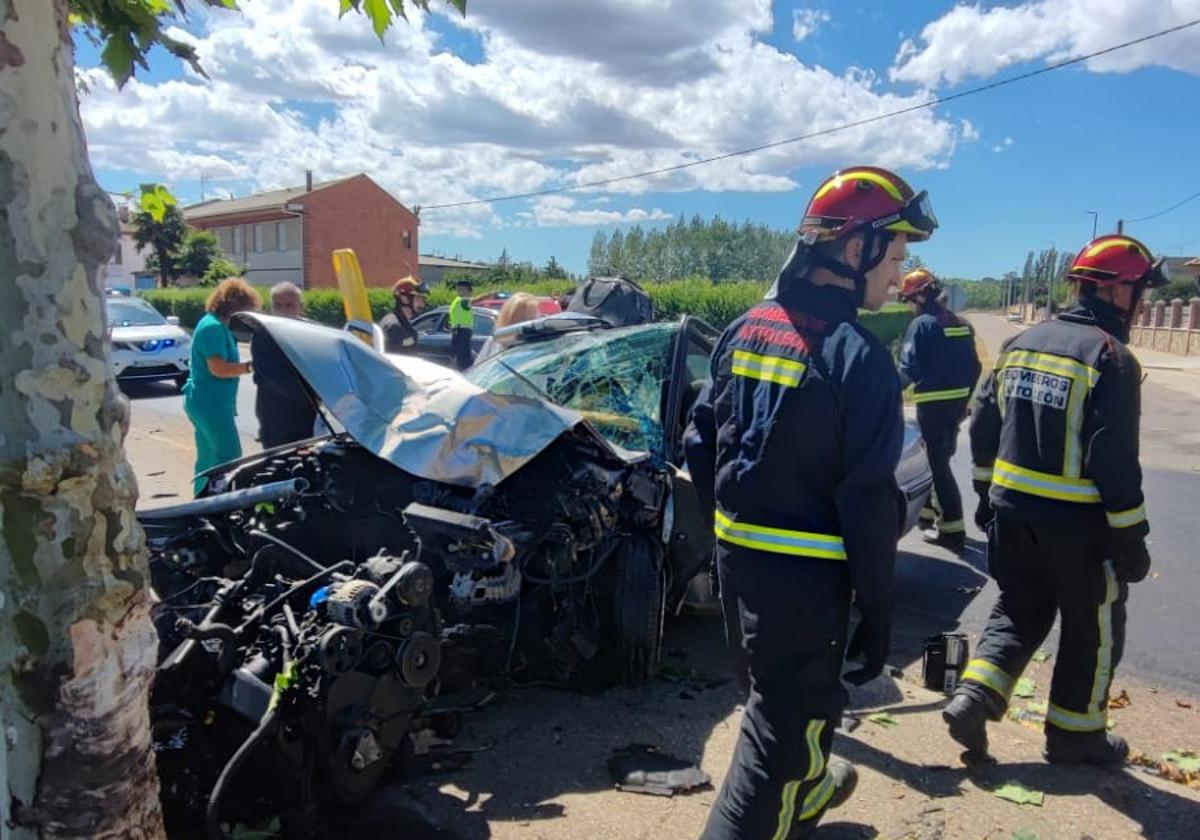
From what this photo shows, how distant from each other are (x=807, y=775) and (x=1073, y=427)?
1.74m

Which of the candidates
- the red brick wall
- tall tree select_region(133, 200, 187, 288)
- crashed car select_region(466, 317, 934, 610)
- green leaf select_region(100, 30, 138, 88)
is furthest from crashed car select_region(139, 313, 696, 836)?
the red brick wall

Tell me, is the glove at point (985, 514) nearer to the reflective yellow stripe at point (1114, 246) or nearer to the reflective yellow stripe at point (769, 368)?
the reflective yellow stripe at point (1114, 246)

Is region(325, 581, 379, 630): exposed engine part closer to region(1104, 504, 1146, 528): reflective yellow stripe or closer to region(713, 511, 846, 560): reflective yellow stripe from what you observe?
region(713, 511, 846, 560): reflective yellow stripe

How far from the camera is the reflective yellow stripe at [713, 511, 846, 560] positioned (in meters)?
2.53

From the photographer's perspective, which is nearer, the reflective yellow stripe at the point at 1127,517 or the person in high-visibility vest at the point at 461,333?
the reflective yellow stripe at the point at 1127,517

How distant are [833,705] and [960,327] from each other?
16.4ft

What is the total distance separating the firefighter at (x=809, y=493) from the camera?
8.05 feet

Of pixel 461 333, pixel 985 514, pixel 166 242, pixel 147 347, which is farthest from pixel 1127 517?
pixel 166 242

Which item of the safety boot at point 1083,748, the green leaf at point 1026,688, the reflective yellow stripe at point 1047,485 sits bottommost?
the green leaf at point 1026,688

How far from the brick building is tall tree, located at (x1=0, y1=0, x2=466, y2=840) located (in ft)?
165

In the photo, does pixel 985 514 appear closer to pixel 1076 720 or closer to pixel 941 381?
pixel 1076 720

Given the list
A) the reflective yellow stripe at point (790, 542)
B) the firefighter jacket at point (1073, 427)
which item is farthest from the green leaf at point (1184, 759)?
the reflective yellow stripe at point (790, 542)

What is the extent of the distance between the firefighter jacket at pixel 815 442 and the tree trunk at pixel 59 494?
1553 mm

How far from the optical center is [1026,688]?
455 centimetres
